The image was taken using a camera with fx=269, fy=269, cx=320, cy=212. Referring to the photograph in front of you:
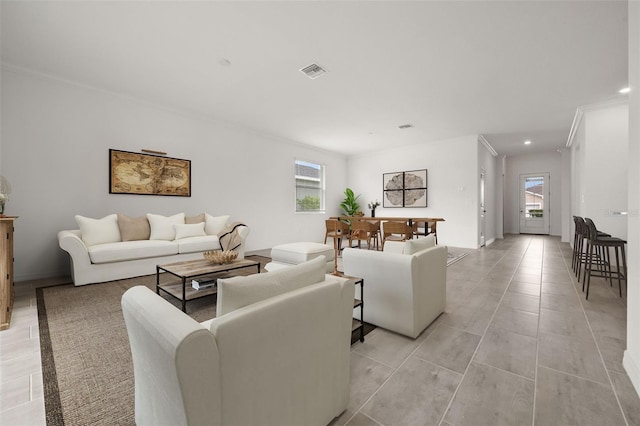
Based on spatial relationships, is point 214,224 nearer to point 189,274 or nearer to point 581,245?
point 189,274

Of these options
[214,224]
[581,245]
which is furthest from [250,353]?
[581,245]

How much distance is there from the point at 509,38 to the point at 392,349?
3184 millimetres

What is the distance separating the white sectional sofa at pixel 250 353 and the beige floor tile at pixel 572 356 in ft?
4.77

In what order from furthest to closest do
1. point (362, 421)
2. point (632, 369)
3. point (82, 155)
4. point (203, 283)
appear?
1. point (82, 155)
2. point (203, 283)
3. point (632, 369)
4. point (362, 421)

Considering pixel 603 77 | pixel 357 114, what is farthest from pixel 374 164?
pixel 603 77

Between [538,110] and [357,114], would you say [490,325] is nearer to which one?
[357,114]

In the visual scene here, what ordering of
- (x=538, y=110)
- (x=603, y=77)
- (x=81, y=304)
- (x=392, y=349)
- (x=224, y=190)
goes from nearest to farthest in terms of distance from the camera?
(x=392, y=349), (x=81, y=304), (x=603, y=77), (x=538, y=110), (x=224, y=190)

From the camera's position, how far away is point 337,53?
3.02m

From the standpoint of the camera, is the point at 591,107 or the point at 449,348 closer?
the point at 449,348

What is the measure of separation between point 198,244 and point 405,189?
5.57 m

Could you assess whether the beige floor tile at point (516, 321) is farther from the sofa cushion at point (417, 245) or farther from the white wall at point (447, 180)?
the white wall at point (447, 180)

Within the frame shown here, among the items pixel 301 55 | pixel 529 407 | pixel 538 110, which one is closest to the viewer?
pixel 529 407

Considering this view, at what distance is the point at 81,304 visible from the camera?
270cm

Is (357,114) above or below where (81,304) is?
above
